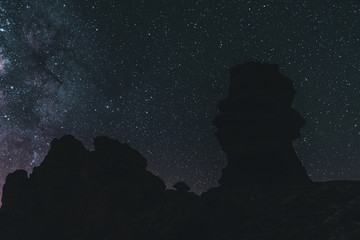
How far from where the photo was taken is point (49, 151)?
4050 cm

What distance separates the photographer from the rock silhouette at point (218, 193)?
25547 millimetres

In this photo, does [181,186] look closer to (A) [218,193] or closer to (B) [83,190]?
(A) [218,193]

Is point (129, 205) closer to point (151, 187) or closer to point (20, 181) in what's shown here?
point (151, 187)

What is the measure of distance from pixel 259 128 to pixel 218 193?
875 centimetres

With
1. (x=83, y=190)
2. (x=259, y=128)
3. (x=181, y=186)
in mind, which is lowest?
(x=83, y=190)

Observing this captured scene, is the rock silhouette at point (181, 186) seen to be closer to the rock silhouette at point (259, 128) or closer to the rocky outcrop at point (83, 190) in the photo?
the rock silhouette at point (259, 128)

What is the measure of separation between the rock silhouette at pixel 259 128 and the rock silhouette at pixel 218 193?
112mm

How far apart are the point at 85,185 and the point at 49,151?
36.5 feet

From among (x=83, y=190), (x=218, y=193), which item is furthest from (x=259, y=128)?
(x=83, y=190)

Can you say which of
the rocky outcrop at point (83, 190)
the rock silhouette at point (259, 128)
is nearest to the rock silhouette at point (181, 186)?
the rock silhouette at point (259, 128)

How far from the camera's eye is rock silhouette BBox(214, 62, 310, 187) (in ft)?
114

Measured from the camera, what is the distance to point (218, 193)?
32375mm

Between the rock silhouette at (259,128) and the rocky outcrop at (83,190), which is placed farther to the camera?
the rock silhouette at (259,128)

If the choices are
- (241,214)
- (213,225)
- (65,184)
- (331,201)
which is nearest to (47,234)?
(65,184)
